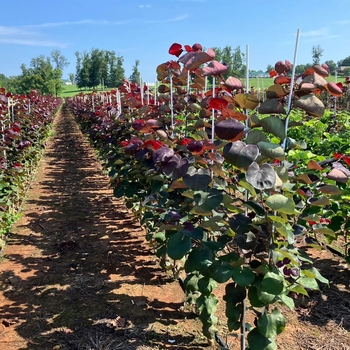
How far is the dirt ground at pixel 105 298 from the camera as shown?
2375 millimetres

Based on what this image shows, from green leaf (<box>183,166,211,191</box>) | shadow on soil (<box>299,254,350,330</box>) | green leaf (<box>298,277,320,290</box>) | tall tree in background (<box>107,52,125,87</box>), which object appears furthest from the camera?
tall tree in background (<box>107,52,125,87</box>)

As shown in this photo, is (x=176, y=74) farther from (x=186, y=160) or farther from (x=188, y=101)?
(x=186, y=160)

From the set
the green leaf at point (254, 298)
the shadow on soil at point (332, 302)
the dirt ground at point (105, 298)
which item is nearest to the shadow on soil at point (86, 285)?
the dirt ground at point (105, 298)

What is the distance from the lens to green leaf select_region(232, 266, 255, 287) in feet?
4.36

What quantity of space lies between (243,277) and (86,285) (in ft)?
6.98

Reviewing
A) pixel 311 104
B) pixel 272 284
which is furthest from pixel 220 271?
pixel 311 104

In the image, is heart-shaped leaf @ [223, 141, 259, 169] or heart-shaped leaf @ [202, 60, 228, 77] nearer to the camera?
heart-shaped leaf @ [223, 141, 259, 169]

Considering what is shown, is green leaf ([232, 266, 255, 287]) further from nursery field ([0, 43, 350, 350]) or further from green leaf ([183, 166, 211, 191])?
green leaf ([183, 166, 211, 191])

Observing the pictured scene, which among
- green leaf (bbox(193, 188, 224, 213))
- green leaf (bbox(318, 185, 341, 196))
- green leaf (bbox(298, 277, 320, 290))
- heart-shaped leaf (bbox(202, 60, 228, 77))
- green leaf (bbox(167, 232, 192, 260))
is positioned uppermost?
heart-shaped leaf (bbox(202, 60, 228, 77))

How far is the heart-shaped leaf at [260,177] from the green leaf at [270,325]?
65cm

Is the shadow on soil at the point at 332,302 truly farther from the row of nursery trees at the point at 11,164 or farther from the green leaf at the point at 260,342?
the row of nursery trees at the point at 11,164

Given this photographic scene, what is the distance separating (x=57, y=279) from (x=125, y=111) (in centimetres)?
218

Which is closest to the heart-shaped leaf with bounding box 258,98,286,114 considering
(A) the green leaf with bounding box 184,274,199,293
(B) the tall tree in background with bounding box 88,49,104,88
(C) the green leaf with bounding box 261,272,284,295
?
(C) the green leaf with bounding box 261,272,284,295

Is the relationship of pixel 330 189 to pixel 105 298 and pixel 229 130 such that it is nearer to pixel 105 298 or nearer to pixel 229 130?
pixel 229 130
